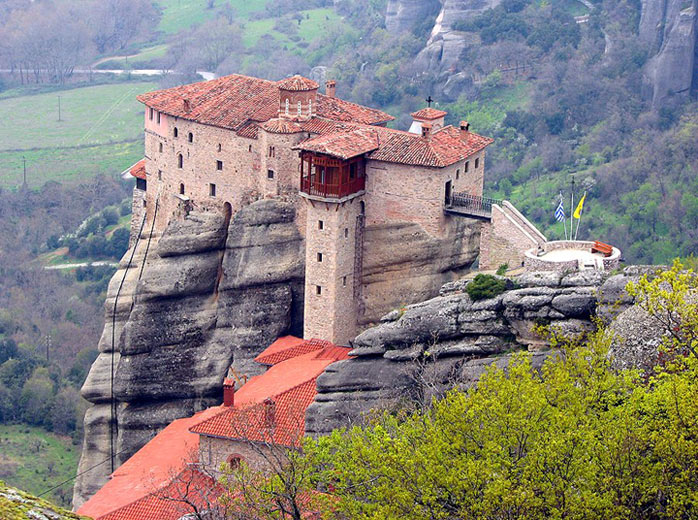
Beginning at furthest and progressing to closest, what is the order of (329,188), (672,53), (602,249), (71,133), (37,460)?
1. (71,133)
2. (672,53)
3. (37,460)
4. (329,188)
5. (602,249)

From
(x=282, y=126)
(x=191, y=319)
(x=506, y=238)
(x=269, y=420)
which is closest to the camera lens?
(x=269, y=420)

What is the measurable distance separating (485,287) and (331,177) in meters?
9.35

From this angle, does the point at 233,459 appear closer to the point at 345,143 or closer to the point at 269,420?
the point at 269,420

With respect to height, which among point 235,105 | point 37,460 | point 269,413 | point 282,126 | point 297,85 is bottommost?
point 37,460

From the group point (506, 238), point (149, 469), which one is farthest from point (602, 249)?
point (149, 469)

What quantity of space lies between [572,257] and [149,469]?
17.6m

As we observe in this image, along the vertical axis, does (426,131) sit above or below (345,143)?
above

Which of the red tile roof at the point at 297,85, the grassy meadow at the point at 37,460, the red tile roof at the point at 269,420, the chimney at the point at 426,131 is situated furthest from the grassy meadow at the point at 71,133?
the red tile roof at the point at 269,420

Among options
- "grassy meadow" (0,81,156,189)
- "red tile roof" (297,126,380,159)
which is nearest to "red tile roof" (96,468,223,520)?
"red tile roof" (297,126,380,159)

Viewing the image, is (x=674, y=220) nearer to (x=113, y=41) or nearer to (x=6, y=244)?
(x=6, y=244)

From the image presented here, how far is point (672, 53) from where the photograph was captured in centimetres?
10338

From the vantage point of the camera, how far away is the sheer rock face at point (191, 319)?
59406mm

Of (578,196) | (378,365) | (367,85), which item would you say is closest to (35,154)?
(367,85)

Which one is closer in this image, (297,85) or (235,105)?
(297,85)
